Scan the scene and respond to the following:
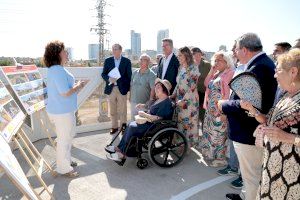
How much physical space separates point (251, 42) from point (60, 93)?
84.1 inches

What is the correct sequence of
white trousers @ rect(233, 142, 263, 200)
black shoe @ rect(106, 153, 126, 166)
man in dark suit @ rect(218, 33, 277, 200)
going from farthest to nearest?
black shoe @ rect(106, 153, 126, 166) < white trousers @ rect(233, 142, 263, 200) < man in dark suit @ rect(218, 33, 277, 200)

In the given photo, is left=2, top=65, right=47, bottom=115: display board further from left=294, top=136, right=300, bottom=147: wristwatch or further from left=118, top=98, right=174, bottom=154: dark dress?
left=294, top=136, right=300, bottom=147: wristwatch

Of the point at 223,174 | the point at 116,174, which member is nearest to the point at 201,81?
the point at 223,174

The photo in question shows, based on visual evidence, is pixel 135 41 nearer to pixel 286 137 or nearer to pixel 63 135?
pixel 63 135

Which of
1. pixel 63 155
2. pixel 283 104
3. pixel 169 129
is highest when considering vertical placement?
pixel 283 104

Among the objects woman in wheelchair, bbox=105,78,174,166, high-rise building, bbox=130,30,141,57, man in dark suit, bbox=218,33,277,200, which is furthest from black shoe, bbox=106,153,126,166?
high-rise building, bbox=130,30,141,57

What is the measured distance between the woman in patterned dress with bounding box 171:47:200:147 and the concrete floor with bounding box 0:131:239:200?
435mm

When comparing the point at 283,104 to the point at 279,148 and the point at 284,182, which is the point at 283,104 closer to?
the point at 279,148

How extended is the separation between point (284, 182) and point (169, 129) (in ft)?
6.64

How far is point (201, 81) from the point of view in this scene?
4930mm

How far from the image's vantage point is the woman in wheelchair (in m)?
3.84

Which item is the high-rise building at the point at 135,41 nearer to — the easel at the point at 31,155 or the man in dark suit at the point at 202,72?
the man in dark suit at the point at 202,72

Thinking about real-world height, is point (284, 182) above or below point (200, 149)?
above

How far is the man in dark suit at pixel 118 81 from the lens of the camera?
5426 millimetres
